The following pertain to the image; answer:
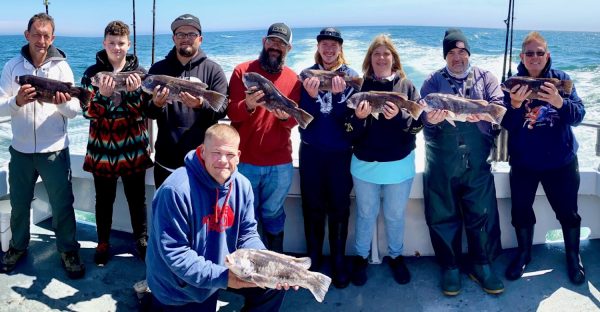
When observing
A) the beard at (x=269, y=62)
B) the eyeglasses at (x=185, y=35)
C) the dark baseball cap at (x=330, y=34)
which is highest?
the dark baseball cap at (x=330, y=34)

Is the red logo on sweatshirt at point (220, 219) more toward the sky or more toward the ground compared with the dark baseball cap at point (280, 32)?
more toward the ground

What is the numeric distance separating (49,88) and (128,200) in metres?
1.18

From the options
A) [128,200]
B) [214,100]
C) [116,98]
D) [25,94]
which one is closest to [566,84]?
[214,100]

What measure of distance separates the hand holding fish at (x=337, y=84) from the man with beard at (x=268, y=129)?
1.10 feet

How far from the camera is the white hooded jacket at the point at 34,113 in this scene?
14.6 feet

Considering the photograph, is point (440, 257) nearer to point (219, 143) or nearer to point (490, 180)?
point (490, 180)

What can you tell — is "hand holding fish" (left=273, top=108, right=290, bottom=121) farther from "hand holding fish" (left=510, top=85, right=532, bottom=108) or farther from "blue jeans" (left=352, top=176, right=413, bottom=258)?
"hand holding fish" (left=510, top=85, right=532, bottom=108)

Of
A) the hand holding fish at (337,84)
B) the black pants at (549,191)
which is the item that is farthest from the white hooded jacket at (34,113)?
the black pants at (549,191)

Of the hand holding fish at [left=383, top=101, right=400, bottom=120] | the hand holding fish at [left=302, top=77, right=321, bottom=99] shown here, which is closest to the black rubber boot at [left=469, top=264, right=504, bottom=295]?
the hand holding fish at [left=383, top=101, right=400, bottom=120]

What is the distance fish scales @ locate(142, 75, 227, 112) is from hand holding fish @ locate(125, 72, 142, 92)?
0.35ft

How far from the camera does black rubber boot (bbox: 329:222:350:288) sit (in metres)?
4.54

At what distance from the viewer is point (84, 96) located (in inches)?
170

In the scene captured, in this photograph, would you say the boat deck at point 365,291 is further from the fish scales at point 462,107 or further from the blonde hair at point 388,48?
the blonde hair at point 388,48

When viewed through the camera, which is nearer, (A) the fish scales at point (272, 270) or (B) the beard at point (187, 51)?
(A) the fish scales at point (272, 270)
